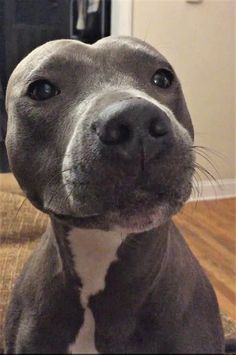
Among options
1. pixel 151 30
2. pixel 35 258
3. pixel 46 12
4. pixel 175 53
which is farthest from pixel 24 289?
pixel 151 30

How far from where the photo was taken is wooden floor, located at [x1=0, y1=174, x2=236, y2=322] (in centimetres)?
80

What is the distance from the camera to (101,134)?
40 centimetres

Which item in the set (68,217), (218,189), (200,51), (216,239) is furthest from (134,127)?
(200,51)

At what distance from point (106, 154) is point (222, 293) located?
40 centimetres

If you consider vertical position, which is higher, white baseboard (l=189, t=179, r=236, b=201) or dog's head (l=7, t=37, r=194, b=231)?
dog's head (l=7, t=37, r=194, b=231)

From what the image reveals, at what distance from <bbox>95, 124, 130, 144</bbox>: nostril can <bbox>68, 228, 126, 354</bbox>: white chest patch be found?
0.16 metres

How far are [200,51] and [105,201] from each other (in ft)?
2.37

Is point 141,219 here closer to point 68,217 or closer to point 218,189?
point 68,217

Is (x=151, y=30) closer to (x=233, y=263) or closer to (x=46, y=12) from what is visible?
(x=46, y=12)

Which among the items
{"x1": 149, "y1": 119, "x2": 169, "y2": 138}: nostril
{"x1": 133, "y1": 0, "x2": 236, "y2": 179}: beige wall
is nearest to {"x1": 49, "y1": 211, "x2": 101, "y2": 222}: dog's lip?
{"x1": 149, "y1": 119, "x2": 169, "y2": 138}: nostril

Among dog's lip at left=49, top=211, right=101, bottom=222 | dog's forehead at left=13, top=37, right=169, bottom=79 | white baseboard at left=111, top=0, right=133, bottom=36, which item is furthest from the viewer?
white baseboard at left=111, top=0, right=133, bottom=36

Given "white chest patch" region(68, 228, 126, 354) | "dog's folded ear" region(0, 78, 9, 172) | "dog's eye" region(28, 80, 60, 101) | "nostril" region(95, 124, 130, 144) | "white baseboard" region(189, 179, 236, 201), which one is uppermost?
"nostril" region(95, 124, 130, 144)

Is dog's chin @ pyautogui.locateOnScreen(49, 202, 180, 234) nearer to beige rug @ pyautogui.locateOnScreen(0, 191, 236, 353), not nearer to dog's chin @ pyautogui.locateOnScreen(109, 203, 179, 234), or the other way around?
dog's chin @ pyautogui.locateOnScreen(109, 203, 179, 234)

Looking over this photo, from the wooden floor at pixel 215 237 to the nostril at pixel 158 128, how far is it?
36 cm
